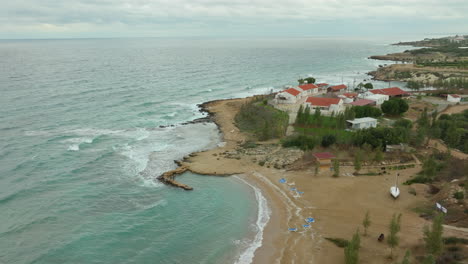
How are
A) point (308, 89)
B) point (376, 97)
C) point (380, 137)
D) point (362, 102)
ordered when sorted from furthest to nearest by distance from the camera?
point (308, 89), point (376, 97), point (362, 102), point (380, 137)

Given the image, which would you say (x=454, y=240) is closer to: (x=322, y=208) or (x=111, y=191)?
(x=322, y=208)

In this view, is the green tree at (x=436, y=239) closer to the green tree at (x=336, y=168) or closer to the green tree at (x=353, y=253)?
the green tree at (x=353, y=253)

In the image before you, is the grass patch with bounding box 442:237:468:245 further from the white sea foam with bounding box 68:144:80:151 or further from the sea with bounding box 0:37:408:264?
the white sea foam with bounding box 68:144:80:151

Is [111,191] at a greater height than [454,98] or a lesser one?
lesser

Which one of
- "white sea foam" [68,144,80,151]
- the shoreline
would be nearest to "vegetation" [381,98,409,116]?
the shoreline

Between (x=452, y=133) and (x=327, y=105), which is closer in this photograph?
(x=452, y=133)

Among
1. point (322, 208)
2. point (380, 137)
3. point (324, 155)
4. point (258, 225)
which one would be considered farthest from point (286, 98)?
point (258, 225)

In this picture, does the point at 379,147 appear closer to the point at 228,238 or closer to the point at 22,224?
the point at 228,238
